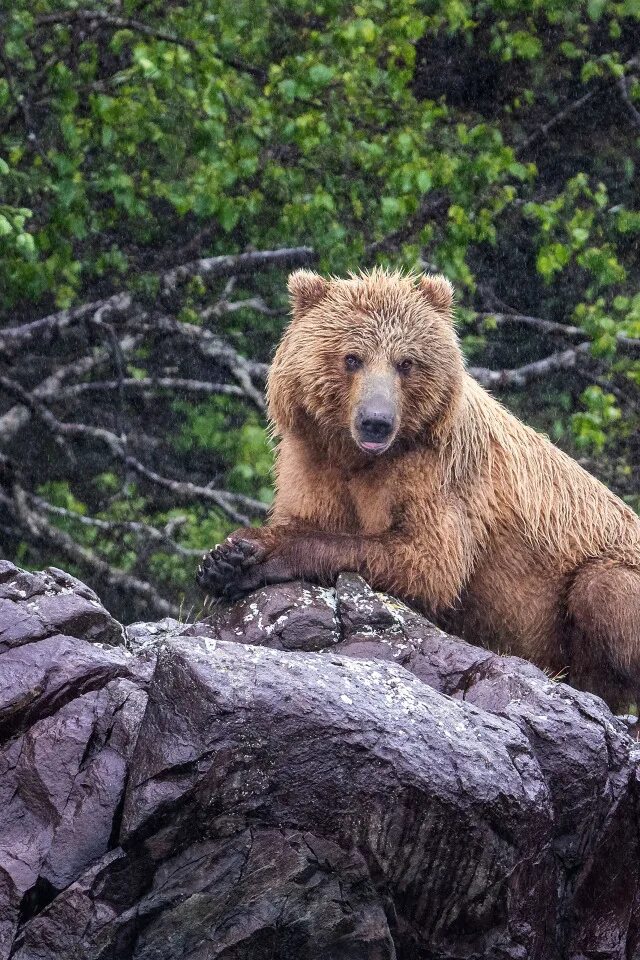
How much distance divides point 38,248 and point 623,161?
5.65 metres

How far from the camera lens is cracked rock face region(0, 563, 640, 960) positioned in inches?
Result: 137

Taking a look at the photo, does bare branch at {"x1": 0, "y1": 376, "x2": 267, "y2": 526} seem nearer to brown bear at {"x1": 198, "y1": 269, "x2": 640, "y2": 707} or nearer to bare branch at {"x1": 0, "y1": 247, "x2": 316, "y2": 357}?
bare branch at {"x1": 0, "y1": 247, "x2": 316, "y2": 357}

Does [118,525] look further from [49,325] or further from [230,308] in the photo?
[230,308]

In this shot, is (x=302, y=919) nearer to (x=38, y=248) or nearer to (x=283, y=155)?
(x=38, y=248)

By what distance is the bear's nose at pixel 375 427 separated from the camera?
17.7 ft

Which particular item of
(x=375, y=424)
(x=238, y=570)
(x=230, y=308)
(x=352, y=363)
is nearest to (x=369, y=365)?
(x=352, y=363)

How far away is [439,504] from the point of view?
5.64m

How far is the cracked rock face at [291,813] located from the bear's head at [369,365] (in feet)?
5.81

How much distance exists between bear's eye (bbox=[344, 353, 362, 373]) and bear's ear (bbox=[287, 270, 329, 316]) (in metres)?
0.47

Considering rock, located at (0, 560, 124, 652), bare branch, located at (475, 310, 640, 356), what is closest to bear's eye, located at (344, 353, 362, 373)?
rock, located at (0, 560, 124, 652)

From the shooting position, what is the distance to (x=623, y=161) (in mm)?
11781

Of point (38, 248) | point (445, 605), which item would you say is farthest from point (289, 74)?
point (445, 605)

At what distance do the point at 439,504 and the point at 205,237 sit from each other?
198 inches

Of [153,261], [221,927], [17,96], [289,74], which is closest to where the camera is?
[221,927]
